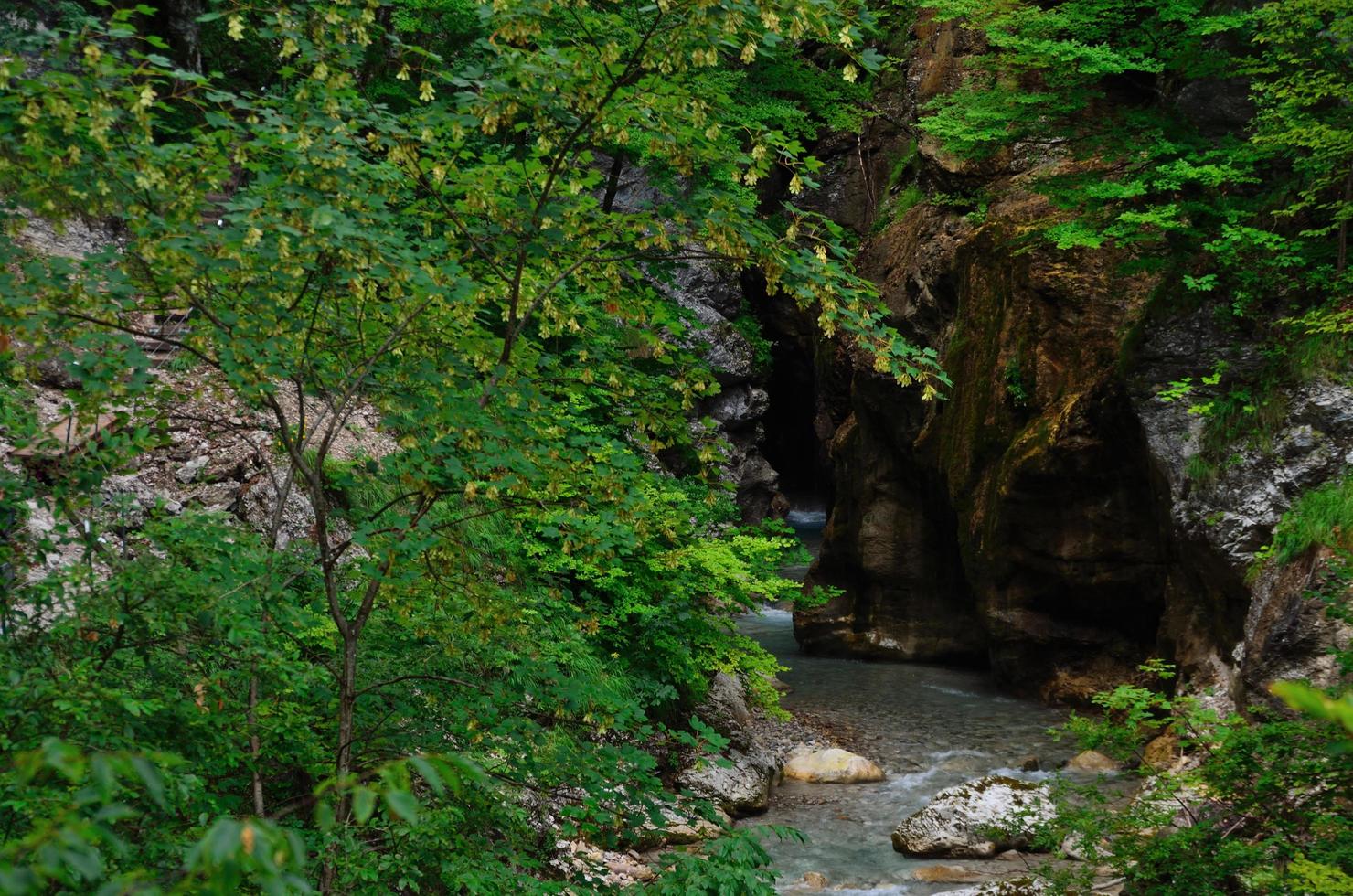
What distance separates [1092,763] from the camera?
11.7 metres

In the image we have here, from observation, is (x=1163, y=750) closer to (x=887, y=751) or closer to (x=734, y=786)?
(x=887, y=751)

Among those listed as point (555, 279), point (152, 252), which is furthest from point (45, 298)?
point (555, 279)

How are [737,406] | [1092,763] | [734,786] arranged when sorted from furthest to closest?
1. [737,406]
2. [1092,763]
3. [734,786]

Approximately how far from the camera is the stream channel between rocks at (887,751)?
922 centimetres

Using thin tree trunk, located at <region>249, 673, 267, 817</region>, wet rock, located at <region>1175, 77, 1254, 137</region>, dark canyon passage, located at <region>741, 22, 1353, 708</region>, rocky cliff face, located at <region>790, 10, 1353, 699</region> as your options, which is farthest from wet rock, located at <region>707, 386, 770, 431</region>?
thin tree trunk, located at <region>249, 673, 267, 817</region>

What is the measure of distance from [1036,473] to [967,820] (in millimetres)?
6114

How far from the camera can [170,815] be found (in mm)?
3377

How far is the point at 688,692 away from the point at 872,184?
16.6 m

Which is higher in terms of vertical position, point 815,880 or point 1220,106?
point 1220,106

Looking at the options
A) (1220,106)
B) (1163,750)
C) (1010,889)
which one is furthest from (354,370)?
(1220,106)

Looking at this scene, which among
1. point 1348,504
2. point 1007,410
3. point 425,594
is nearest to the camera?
point 425,594

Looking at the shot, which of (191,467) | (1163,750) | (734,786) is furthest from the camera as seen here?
(1163,750)

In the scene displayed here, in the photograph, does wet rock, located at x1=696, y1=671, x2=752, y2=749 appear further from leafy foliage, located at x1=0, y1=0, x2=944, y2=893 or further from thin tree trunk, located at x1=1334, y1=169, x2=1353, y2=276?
thin tree trunk, located at x1=1334, y1=169, x2=1353, y2=276

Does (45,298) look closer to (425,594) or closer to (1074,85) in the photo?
(425,594)
